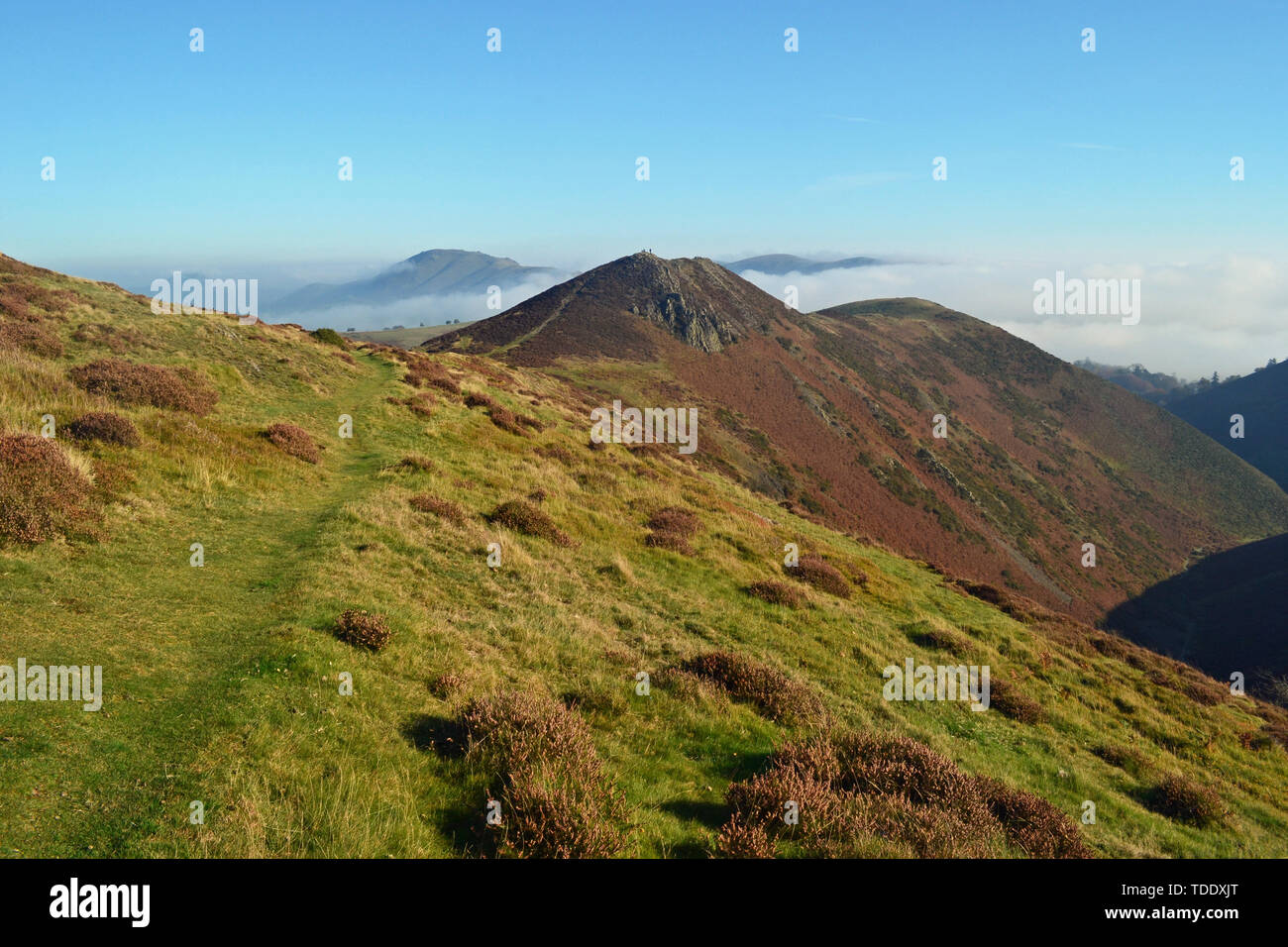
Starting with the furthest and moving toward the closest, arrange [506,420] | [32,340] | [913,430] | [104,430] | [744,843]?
[913,430]
[506,420]
[32,340]
[104,430]
[744,843]

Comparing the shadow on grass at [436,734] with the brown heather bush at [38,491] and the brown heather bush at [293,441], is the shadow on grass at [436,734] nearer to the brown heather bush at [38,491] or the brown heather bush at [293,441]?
the brown heather bush at [38,491]

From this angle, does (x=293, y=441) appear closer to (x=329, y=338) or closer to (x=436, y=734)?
(x=436, y=734)

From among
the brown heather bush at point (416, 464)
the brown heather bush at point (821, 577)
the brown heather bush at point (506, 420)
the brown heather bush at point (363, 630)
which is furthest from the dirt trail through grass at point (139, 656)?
the brown heather bush at point (506, 420)

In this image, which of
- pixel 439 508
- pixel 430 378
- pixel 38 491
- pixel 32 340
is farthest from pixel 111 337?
pixel 439 508

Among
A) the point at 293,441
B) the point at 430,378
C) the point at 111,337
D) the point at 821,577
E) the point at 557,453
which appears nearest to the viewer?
the point at 293,441
